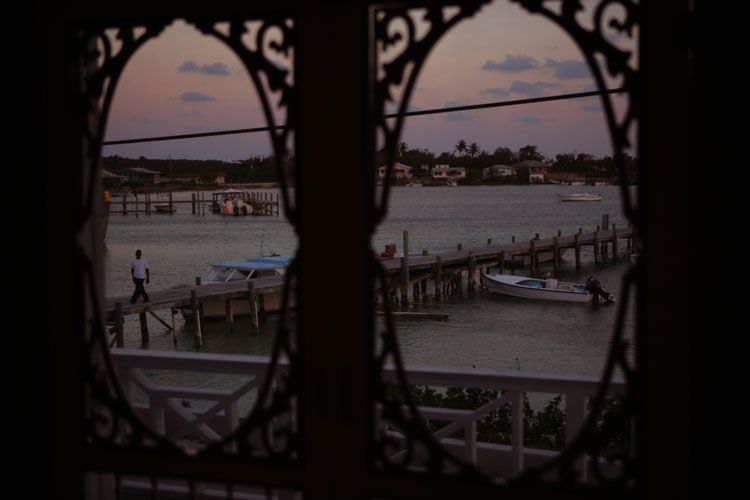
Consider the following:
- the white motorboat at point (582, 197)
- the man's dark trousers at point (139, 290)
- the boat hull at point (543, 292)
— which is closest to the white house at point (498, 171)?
the white motorboat at point (582, 197)

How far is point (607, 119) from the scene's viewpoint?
5.93 feet

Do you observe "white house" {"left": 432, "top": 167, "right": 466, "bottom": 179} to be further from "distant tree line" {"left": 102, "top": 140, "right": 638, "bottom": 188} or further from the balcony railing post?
the balcony railing post

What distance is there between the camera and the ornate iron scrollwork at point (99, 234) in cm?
203

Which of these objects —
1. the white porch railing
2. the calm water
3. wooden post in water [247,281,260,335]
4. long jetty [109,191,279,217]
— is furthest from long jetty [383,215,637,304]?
long jetty [109,191,279,217]

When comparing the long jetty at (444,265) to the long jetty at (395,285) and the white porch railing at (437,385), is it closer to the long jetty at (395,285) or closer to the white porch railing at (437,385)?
the long jetty at (395,285)

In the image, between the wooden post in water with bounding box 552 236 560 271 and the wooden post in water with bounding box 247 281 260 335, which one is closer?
the wooden post in water with bounding box 247 281 260 335

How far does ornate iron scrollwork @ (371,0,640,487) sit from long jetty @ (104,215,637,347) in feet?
50.7

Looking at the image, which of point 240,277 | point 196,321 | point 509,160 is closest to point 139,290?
point 196,321

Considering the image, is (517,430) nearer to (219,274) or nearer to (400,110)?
(400,110)

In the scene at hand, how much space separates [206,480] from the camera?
212 centimetres

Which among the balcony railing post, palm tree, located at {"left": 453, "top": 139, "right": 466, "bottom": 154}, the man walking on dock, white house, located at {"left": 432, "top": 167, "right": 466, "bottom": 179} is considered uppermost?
palm tree, located at {"left": 453, "top": 139, "right": 466, "bottom": 154}

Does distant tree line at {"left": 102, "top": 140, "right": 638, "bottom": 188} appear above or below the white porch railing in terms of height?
above

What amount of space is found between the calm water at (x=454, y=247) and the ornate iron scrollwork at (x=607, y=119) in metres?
19.0

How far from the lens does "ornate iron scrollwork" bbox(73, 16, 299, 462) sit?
2031 millimetres
